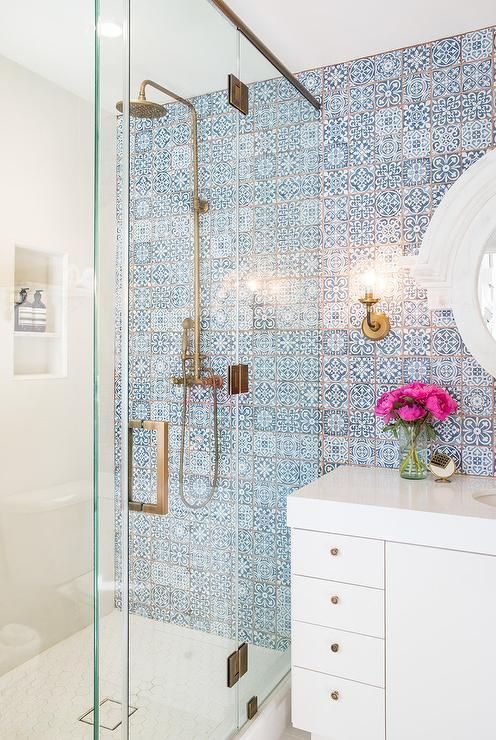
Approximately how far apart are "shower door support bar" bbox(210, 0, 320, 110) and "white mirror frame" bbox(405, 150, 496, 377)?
726 mm

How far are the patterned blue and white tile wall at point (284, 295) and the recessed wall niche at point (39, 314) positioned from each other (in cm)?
22

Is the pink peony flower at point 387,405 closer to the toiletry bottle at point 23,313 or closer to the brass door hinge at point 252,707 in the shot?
the brass door hinge at point 252,707

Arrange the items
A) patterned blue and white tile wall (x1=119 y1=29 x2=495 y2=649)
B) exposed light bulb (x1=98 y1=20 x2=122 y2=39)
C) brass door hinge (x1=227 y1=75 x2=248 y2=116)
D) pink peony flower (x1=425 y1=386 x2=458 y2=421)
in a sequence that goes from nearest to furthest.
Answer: exposed light bulb (x1=98 y1=20 x2=122 y2=39)
patterned blue and white tile wall (x1=119 y1=29 x2=495 y2=649)
brass door hinge (x1=227 y1=75 x2=248 y2=116)
pink peony flower (x1=425 y1=386 x2=458 y2=421)

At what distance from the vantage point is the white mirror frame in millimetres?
2217

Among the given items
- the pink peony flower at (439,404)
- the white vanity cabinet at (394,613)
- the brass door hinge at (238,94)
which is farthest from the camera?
the pink peony flower at (439,404)

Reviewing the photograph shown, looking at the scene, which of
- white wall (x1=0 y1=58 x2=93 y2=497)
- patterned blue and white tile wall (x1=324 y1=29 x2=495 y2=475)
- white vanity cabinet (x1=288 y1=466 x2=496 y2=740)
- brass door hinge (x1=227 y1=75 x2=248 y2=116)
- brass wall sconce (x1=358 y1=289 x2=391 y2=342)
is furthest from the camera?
brass wall sconce (x1=358 y1=289 x2=391 y2=342)

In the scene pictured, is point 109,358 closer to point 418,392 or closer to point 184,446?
point 184,446

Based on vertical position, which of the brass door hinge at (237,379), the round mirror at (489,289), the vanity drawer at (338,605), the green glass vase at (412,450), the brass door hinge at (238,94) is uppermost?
the brass door hinge at (238,94)

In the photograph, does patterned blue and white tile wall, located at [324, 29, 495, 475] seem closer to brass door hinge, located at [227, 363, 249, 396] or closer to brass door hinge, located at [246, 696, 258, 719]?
brass door hinge, located at [227, 363, 249, 396]

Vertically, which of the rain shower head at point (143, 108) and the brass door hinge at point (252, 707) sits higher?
the rain shower head at point (143, 108)


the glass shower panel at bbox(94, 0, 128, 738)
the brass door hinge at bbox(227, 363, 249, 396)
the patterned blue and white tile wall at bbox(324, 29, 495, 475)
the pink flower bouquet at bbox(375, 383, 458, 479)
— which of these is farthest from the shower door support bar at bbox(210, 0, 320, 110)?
the pink flower bouquet at bbox(375, 383, 458, 479)

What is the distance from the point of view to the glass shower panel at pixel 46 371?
3.71 ft

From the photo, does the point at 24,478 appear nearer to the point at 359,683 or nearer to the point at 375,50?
the point at 359,683

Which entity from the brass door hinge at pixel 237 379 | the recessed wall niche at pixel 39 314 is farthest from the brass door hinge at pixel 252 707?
the recessed wall niche at pixel 39 314
